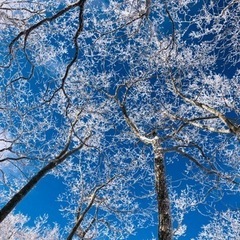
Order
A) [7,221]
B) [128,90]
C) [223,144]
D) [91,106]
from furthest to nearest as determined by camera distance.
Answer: [7,221] < [91,106] < [128,90] < [223,144]

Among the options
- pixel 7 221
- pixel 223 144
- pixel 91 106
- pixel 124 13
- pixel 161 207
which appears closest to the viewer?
pixel 124 13

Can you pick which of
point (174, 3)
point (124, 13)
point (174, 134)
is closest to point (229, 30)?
point (174, 3)

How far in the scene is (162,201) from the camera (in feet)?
19.3

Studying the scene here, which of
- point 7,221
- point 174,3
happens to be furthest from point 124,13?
point 7,221

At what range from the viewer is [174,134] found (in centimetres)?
823

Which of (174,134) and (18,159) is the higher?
(174,134)

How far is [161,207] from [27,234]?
922 inches

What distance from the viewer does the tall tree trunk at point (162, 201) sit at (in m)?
5.34

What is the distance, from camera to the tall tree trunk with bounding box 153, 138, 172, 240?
5342 millimetres

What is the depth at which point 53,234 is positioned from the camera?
2588 centimetres

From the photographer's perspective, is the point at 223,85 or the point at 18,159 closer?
the point at 18,159

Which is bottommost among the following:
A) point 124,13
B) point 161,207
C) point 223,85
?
point 161,207

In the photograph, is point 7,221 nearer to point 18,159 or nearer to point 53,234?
point 53,234

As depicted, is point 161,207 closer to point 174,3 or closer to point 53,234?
point 174,3
